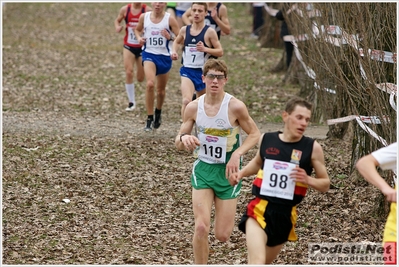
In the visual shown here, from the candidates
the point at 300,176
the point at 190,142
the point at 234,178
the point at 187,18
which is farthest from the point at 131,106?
the point at 300,176

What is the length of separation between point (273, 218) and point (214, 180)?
1.07 meters

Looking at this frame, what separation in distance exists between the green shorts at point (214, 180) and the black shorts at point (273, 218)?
2.88ft

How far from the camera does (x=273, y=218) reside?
590 cm

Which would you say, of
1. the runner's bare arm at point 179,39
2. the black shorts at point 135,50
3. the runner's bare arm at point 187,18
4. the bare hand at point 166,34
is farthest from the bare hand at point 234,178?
the black shorts at point 135,50

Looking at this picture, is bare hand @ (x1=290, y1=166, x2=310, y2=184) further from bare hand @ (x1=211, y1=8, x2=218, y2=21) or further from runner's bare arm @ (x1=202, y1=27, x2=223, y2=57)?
bare hand @ (x1=211, y1=8, x2=218, y2=21)

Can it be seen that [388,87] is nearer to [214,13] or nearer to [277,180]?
[277,180]

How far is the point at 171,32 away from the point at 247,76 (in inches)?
242

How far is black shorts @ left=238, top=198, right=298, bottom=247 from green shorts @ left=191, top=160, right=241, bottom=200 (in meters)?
0.88

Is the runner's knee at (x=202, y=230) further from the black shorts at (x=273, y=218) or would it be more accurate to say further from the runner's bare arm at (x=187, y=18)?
the runner's bare arm at (x=187, y=18)

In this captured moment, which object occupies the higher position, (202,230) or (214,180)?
(214,180)

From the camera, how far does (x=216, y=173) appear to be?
22.6ft

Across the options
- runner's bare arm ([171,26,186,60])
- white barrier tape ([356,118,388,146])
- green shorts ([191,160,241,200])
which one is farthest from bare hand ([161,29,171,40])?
green shorts ([191,160,241,200])

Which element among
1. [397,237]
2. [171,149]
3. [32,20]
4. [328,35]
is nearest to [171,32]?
[171,149]

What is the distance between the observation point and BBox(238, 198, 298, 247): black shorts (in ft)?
19.4
